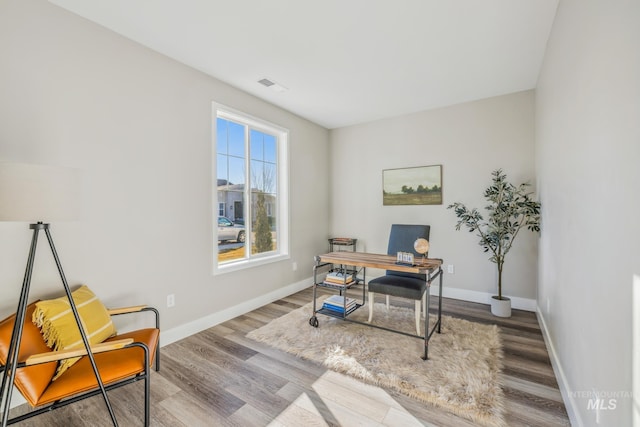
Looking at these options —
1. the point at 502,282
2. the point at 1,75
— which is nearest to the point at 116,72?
the point at 1,75

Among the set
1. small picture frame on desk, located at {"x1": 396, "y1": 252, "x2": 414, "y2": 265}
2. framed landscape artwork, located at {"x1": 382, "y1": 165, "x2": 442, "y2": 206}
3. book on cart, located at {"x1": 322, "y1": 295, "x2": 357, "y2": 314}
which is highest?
framed landscape artwork, located at {"x1": 382, "y1": 165, "x2": 442, "y2": 206}

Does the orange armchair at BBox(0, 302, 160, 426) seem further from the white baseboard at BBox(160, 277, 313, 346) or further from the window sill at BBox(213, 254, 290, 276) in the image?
the window sill at BBox(213, 254, 290, 276)

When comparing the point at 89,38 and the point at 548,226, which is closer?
the point at 89,38

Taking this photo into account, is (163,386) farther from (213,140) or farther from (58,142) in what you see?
(213,140)

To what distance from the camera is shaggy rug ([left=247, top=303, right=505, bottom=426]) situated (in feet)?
6.06

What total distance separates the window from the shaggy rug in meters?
0.98

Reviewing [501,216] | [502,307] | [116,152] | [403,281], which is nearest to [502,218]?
[501,216]

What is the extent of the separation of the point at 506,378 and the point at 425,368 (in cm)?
56

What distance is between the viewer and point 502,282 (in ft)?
11.7

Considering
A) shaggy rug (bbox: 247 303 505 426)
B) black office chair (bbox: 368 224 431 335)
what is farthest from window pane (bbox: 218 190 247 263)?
black office chair (bbox: 368 224 431 335)

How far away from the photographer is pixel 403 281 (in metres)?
2.79

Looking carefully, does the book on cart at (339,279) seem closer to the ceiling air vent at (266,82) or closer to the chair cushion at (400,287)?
the chair cushion at (400,287)

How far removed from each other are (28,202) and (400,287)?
8.61ft

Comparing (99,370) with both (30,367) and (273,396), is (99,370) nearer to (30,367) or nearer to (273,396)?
(30,367)
